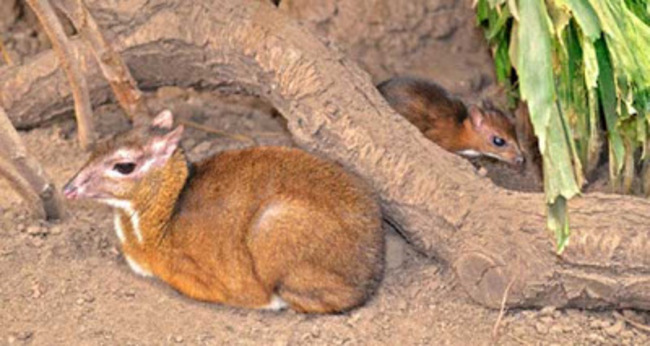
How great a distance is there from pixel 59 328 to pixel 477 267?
164 cm

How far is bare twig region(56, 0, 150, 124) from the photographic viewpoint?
4871 millimetres

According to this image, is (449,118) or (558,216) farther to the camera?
(449,118)

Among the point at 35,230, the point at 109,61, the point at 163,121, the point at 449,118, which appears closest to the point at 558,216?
the point at 163,121

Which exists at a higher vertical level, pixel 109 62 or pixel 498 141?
pixel 109 62

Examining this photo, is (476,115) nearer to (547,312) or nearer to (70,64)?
(547,312)

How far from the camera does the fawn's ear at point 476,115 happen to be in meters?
6.37

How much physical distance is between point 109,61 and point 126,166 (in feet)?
2.02

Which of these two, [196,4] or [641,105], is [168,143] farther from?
[641,105]

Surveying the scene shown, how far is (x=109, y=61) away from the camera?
5.02 metres

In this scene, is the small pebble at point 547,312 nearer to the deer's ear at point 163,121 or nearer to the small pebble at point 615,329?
the small pebble at point 615,329

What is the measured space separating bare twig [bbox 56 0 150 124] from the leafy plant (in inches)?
62.1

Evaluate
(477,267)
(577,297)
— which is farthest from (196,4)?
(577,297)

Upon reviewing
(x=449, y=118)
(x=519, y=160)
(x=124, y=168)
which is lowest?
(x=519, y=160)

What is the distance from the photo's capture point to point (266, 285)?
461 cm
